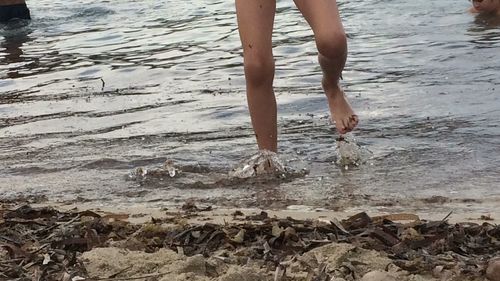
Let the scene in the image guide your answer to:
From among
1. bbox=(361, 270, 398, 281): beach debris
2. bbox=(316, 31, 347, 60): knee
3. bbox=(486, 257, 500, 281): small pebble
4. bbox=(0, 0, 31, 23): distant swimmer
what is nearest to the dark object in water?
bbox=(0, 0, 31, 23): distant swimmer

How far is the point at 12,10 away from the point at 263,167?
10470mm

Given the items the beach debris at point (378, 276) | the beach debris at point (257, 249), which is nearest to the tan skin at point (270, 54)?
the beach debris at point (257, 249)

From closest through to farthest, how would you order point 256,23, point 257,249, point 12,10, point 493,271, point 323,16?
1. point 493,271
2. point 257,249
3. point 323,16
4. point 256,23
5. point 12,10

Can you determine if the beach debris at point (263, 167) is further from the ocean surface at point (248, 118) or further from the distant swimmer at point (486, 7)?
the distant swimmer at point (486, 7)

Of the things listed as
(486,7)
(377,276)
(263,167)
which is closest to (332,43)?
(263,167)

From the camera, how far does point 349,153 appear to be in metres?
4.99

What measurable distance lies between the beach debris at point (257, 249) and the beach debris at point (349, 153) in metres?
1.18

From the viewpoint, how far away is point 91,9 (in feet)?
51.4

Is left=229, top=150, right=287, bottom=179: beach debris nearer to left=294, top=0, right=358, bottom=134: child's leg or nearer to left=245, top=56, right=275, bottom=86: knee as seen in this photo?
left=245, top=56, right=275, bottom=86: knee

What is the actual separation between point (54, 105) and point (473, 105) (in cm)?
343

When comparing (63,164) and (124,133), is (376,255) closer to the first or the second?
(63,164)

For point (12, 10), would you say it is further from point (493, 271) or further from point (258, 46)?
point (493, 271)

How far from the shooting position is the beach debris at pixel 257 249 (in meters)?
2.92

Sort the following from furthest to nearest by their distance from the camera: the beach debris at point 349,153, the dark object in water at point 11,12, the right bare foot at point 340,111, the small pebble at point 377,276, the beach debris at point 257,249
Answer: the dark object in water at point 11,12 → the beach debris at point 349,153 → the right bare foot at point 340,111 → the beach debris at point 257,249 → the small pebble at point 377,276
